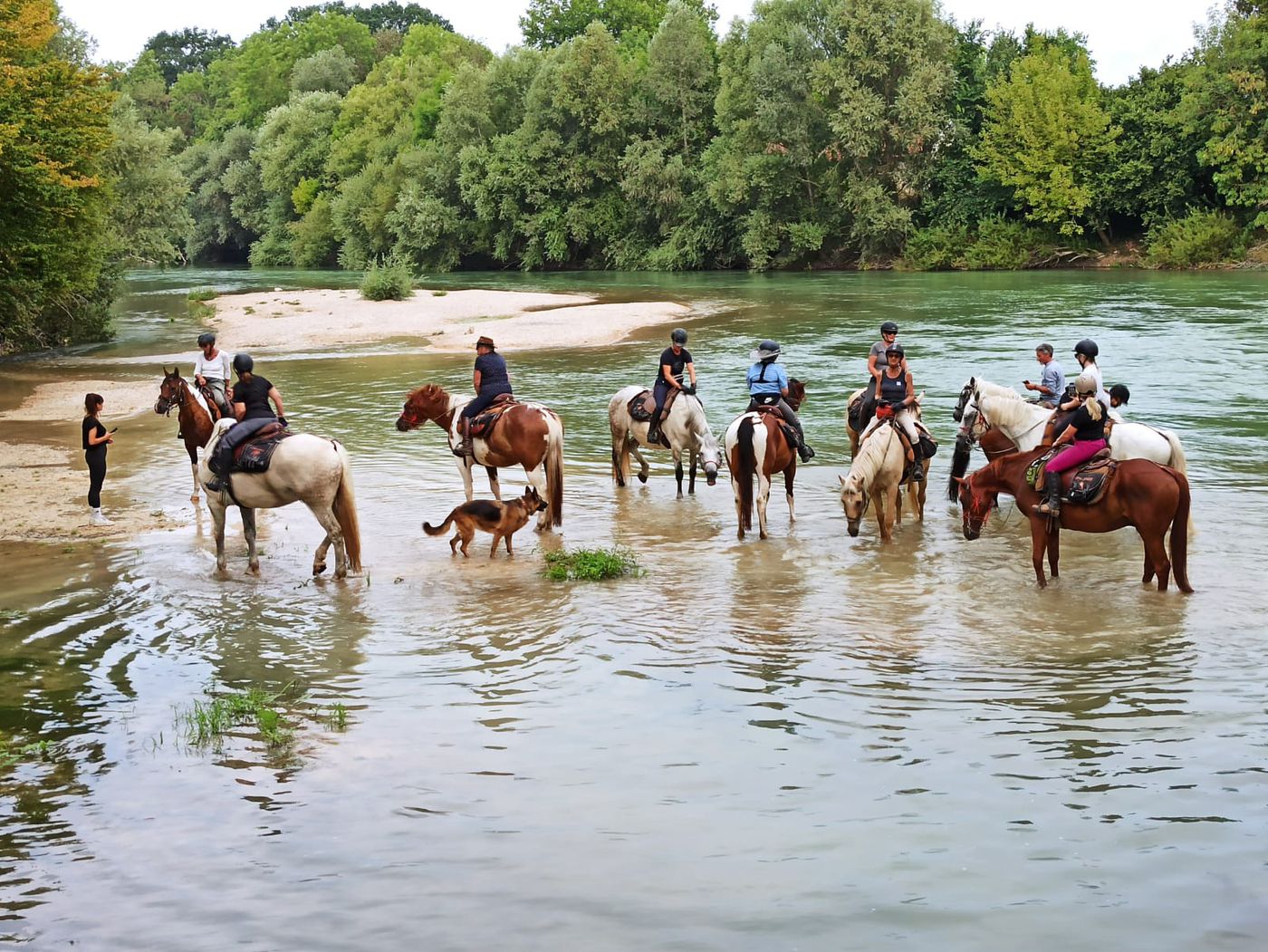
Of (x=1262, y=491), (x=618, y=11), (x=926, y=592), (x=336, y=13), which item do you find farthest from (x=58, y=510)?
(x=336, y=13)

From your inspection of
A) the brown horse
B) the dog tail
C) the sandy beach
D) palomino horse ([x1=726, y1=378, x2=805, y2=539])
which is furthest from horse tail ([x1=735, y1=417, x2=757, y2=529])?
the sandy beach

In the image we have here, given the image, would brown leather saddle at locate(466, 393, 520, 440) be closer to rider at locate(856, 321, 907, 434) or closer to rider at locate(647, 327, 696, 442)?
rider at locate(647, 327, 696, 442)

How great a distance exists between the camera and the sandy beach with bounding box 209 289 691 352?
41.8m

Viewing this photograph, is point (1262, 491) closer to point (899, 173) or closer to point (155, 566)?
point (155, 566)

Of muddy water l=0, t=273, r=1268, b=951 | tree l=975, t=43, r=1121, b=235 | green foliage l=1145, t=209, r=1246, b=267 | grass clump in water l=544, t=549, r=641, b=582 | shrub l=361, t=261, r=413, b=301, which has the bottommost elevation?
muddy water l=0, t=273, r=1268, b=951

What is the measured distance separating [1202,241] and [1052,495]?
5536 cm

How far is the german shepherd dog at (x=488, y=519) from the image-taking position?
14.1m

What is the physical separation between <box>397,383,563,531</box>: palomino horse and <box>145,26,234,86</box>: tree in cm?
17883

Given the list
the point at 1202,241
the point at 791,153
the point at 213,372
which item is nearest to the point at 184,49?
the point at 791,153

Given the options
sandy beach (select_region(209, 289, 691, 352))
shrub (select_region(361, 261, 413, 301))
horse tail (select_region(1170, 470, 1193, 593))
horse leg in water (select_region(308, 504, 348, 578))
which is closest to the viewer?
horse tail (select_region(1170, 470, 1193, 593))

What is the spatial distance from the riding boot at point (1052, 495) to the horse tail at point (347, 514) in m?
6.99

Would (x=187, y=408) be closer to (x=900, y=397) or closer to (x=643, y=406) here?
(x=643, y=406)

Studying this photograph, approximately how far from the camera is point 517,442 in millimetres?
15438

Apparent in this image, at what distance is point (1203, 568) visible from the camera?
13.1 m
